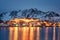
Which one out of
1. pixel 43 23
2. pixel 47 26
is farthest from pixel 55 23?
pixel 47 26

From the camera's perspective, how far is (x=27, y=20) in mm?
43906

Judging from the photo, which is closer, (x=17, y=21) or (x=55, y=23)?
(x=17, y=21)

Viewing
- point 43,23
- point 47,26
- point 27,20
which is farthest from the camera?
point 47,26

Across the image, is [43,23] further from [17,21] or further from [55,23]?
[17,21]

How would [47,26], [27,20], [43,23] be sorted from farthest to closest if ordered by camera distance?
[47,26] → [43,23] → [27,20]

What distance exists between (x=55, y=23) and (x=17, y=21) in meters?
9.76

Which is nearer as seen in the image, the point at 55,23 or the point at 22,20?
the point at 22,20

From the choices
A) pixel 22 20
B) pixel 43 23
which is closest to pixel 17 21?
pixel 22 20

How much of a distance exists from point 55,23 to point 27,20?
10103mm

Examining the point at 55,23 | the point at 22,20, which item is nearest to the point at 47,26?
the point at 55,23

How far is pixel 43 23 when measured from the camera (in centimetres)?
5247

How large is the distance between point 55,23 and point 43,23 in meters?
2.14

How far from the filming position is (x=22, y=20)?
152ft

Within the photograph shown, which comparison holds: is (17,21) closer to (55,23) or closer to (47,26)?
(55,23)
